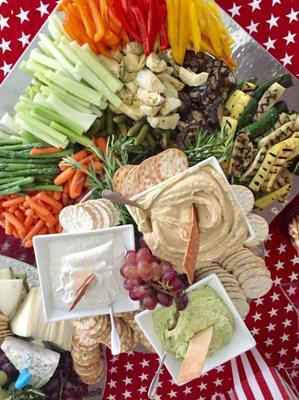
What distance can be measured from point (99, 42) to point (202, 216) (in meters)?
0.68

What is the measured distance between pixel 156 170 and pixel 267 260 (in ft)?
3.13

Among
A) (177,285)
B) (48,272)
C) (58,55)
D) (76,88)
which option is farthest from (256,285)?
(58,55)

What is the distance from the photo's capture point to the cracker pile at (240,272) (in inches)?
65.1

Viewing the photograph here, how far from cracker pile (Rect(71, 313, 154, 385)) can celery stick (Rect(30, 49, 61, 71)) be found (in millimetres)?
767

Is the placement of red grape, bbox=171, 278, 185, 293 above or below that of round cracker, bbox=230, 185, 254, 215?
below

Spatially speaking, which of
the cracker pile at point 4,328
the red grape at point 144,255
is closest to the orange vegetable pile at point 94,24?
the red grape at point 144,255

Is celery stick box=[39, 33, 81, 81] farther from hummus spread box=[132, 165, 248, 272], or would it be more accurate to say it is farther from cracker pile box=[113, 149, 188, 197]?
hummus spread box=[132, 165, 248, 272]

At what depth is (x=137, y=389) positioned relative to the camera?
2418 millimetres

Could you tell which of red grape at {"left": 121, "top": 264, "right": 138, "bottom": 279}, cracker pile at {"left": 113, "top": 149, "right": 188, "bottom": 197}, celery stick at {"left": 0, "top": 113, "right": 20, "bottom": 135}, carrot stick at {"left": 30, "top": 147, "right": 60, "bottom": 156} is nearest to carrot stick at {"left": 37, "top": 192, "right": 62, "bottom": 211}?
carrot stick at {"left": 30, "top": 147, "right": 60, "bottom": 156}

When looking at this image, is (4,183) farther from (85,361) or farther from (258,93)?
(258,93)

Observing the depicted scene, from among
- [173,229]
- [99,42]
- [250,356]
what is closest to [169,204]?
[173,229]

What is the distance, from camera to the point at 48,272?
1574 millimetres

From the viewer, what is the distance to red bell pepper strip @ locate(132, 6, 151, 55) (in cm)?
177

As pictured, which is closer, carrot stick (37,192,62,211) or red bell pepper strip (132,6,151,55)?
red bell pepper strip (132,6,151,55)
